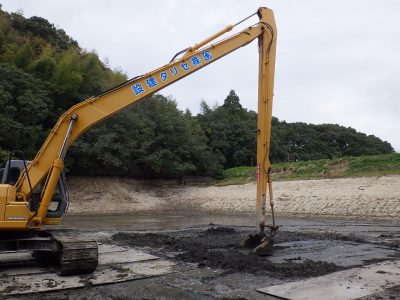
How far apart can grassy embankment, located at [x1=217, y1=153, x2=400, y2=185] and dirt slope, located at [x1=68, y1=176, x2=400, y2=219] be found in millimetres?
1730

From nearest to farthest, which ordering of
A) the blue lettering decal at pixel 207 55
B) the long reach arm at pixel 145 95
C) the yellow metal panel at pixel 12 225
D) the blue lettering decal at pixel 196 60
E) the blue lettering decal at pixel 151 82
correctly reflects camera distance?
the yellow metal panel at pixel 12 225
the long reach arm at pixel 145 95
the blue lettering decal at pixel 151 82
the blue lettering decal at pixel 196 60
the blue lettering decal at pixel 207 55

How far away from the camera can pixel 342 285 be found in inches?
261

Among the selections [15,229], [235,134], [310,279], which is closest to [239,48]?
[310,279]

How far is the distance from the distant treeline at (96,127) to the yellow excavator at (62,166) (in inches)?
898

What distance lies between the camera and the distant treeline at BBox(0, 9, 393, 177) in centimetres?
3145

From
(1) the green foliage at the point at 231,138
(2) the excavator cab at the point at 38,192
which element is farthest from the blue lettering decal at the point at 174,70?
(1) the green foliage at the point at 231,138

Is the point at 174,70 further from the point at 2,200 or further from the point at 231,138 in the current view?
the point at 231,138

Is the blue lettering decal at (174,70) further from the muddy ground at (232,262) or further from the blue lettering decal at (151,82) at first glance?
the muddy ground at (232,262)

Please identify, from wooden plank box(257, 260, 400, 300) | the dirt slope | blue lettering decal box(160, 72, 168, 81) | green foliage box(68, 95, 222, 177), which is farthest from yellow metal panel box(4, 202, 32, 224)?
green foliage box(68, 95, 222, 177)

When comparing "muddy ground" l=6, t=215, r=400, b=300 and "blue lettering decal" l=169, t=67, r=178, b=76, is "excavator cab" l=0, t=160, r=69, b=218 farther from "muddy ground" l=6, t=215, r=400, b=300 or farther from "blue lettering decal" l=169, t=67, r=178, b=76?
"blue lettering decal" l=169, t=67, r=178, b=76

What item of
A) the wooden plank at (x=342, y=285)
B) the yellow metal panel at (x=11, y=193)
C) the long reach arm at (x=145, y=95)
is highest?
the long reach arm at (x=145, y=95)

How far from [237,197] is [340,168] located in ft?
25.8

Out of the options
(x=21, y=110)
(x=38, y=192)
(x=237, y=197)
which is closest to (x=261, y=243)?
(x=38, y=192)

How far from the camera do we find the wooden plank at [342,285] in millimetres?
6102
